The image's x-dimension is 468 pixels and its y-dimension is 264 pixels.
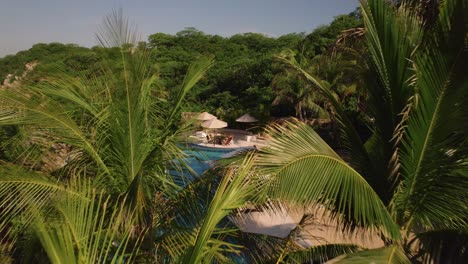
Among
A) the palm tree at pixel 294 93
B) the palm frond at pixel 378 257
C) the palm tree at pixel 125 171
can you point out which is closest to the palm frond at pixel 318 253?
the palm tree at pixel 125 171

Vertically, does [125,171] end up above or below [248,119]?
above

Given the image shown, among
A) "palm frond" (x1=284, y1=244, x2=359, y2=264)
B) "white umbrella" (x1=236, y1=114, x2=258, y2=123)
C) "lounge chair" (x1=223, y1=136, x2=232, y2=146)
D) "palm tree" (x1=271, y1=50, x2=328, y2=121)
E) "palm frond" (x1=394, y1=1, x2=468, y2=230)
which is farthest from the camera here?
"white umbrella" (x1=236, y1=114, x2=258, y2=123)

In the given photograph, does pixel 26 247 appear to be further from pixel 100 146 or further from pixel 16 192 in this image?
pixel 100 146

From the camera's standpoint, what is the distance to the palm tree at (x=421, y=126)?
7.77 feet

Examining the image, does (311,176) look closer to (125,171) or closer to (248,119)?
(125,171)

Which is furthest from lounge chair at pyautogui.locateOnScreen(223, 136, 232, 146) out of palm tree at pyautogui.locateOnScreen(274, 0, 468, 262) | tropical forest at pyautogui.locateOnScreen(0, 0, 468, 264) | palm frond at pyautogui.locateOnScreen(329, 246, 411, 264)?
palm frond at pyautogui.locateOnScreen(329, 246, 411, 264)

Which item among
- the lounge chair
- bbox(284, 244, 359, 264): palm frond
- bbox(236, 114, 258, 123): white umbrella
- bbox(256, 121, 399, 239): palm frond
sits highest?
bbox(256, 121, 399, 239): palm frond

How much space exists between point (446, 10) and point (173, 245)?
8.58 feet

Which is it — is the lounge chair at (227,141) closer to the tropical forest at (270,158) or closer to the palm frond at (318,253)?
the tropical forest at (270,158)

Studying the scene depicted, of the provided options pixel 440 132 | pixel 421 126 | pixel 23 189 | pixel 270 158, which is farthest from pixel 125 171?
pixel 440 132

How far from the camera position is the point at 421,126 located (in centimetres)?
252

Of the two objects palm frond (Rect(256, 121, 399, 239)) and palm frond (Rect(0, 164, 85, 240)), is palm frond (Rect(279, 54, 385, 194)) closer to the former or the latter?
palm frond (Rect(256, 121, 399, 239))

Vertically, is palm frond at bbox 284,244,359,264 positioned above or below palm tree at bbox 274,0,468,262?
below

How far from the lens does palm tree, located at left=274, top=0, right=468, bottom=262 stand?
2.37 m
